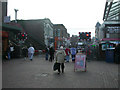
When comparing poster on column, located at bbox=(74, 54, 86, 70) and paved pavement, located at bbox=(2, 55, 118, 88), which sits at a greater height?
poster on column, located at bbox=(74, 54, 86, 70)

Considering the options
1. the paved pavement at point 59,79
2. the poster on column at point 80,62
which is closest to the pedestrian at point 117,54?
the paved pavement at point 59,79

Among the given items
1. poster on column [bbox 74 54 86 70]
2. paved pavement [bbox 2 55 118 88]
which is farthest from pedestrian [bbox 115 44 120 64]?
poster on column [bbox 74 54 86 70]

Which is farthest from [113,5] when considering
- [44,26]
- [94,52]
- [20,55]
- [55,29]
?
[55,29]

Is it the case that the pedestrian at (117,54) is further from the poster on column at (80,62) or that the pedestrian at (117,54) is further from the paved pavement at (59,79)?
the poster on column at (80,62)

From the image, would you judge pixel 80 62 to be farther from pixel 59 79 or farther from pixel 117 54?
pixel 117 54

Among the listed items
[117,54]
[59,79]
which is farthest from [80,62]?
[117,54]

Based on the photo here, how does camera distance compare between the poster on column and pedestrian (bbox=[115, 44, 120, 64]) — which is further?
pedestrian (bbox=[115, 44, 120, 64])

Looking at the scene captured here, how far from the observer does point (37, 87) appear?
658cm

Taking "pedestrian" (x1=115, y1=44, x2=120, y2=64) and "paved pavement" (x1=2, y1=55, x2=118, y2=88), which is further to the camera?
"pedestrian" (x1=115, y1=44, x2=120, y2=64)

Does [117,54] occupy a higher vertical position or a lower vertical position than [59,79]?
higher

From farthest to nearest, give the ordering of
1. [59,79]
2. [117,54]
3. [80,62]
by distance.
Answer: [117,54], [80,62], [59,79]

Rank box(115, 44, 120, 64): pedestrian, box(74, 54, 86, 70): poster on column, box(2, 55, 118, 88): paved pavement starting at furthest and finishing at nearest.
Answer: box(115, 44, 120, 64): pedestrian < box(74, 54, 86, 70): poster on column < box(2, 55, 118, 88): paved pavement

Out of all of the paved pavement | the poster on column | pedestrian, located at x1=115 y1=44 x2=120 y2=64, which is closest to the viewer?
the paved pavement

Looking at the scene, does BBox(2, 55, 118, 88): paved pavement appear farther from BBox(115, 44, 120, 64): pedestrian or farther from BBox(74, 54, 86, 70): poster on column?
BBox(115, 44, 120, 64): pedestrian
